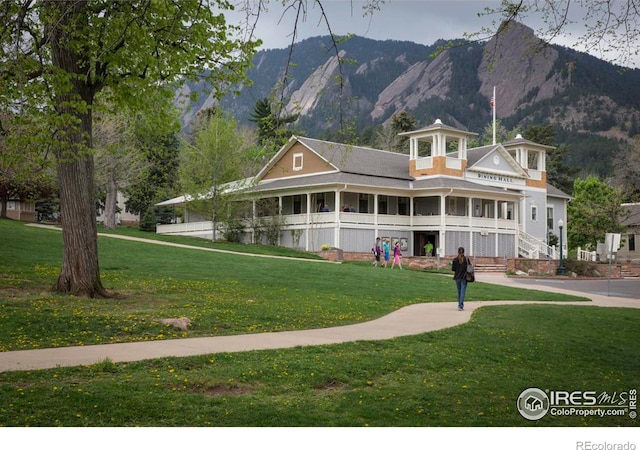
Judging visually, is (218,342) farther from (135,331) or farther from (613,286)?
(613,286)

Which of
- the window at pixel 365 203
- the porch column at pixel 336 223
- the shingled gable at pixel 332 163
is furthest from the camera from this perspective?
the window at pixel 365 203

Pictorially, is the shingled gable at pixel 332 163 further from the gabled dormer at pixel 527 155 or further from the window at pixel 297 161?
→ the gabled dormer at pixel 527 155

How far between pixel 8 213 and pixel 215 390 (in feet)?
188

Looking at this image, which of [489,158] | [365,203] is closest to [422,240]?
[365,203]

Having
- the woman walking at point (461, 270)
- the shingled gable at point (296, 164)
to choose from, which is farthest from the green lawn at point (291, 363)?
the shingled gable at point (296, 164)

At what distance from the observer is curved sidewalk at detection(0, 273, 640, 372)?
9414mm

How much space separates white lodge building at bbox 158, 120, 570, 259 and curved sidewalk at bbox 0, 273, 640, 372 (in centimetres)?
Answer: 2429

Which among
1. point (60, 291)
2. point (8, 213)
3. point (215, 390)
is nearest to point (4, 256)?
point (60, 291)

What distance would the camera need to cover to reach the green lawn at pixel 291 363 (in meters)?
7.30

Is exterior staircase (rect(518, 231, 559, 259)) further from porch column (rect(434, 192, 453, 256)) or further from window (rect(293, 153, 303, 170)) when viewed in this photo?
window (rect(293, 153, 303, 170))

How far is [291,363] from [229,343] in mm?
2012

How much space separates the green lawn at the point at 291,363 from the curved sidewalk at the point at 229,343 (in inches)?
18.6

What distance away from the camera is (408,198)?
46.4 meters

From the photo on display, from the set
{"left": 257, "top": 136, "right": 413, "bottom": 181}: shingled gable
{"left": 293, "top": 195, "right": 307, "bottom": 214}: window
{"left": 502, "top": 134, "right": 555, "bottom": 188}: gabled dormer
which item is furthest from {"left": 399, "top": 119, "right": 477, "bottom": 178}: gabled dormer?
{"left": 293, "top": 195, "right": 307, "bottom": 214}: window
